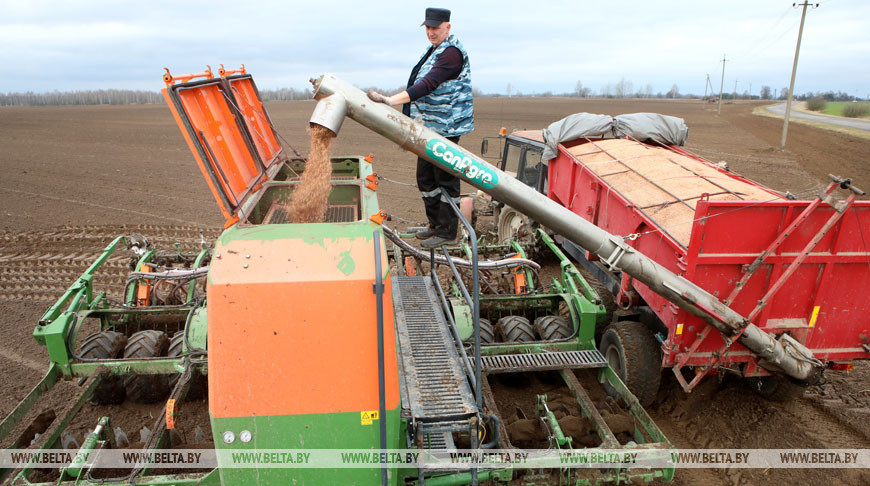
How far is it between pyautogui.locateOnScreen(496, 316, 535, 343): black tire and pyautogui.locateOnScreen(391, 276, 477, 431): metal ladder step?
92cm

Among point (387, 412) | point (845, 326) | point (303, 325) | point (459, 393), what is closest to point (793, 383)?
point (845, 326)

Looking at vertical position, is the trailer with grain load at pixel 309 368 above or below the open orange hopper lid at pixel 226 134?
below

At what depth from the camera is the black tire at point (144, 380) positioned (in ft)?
17.0

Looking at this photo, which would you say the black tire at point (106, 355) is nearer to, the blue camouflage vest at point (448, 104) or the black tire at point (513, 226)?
the blue camouflage vest at point (448, 104)

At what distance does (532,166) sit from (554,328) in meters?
4.24

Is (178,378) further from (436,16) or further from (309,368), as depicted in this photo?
(436,16)

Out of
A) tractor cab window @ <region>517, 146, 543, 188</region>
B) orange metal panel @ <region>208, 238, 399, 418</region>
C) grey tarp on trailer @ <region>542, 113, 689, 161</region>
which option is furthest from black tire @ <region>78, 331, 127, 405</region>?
tractor cab window @ <region>517, 146, 543, 188</region>

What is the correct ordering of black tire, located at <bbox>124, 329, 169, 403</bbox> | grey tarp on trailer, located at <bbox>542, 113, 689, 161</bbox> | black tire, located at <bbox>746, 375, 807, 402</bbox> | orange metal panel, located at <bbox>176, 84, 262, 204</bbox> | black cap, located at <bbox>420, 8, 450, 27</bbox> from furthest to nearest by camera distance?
grey tarp on trailer, located at <bbox>542, 113, 689, 161</bbox>, black tire, located at <bbox>124, 329, 169, 403</bbox>, black tire, located at <bbox>746, 375, 807, 402</bbox>, black cap, located at <bbox>420, 8, 450, 27</bbox>, orange metal panel, located at <bbox>176, 84, 262, 204</bbox>

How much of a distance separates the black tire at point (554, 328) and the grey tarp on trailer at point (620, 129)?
3.09 m

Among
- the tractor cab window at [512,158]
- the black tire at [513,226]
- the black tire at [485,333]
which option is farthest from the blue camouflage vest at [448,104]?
the tractor cab window at [512,158]

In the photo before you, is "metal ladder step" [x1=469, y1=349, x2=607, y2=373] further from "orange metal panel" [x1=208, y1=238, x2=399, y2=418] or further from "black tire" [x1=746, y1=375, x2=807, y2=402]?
"orange metal panel" [x1=208, y1=238, x2=399, y2=418]

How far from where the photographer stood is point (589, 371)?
17.9 ft

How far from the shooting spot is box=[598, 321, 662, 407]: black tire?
4906mm

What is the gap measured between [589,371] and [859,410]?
2.58 metres
